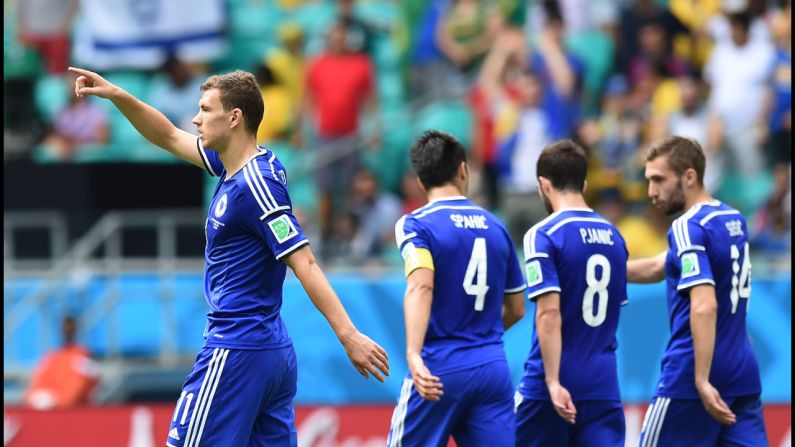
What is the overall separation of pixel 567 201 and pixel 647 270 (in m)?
0.86

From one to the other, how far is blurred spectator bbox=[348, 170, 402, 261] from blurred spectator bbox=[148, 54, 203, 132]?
7.56ft

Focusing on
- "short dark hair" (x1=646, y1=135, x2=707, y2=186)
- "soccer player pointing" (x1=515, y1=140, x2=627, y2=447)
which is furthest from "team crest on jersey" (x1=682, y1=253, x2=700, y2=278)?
"short dark hair" (x1=646, y1=135, x2=707, y2=186)

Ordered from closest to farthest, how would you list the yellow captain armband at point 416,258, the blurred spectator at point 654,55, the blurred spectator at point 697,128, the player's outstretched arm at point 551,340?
the yellow captain armband at point 416,258, the player's outstretched arm at point 551,340, the blurred spectator at point 697,128, the blurred spectator at point 654,55

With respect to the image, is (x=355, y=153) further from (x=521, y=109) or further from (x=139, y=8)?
(x=139, y=8)

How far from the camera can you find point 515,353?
11734 mm

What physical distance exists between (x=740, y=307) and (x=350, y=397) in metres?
5.47

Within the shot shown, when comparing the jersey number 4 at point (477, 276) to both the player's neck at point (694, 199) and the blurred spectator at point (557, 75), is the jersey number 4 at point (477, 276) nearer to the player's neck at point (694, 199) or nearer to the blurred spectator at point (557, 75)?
the player's neck at point (694, 199)

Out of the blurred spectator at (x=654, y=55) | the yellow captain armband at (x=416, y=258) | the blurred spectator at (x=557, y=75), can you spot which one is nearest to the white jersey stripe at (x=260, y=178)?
the yellow captain armband at (x=416, y=258)

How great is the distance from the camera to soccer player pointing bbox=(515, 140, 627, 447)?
6809mm

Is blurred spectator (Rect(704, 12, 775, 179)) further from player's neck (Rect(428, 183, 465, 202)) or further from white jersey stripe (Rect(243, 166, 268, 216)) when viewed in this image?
white jersey stripe (Rect(243, 166, 268, 216))

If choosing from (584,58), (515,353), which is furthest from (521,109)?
(515,353)

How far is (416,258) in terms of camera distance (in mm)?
6504

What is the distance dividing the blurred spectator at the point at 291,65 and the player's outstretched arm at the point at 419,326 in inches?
331

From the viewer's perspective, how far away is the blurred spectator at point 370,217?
42.6ft
